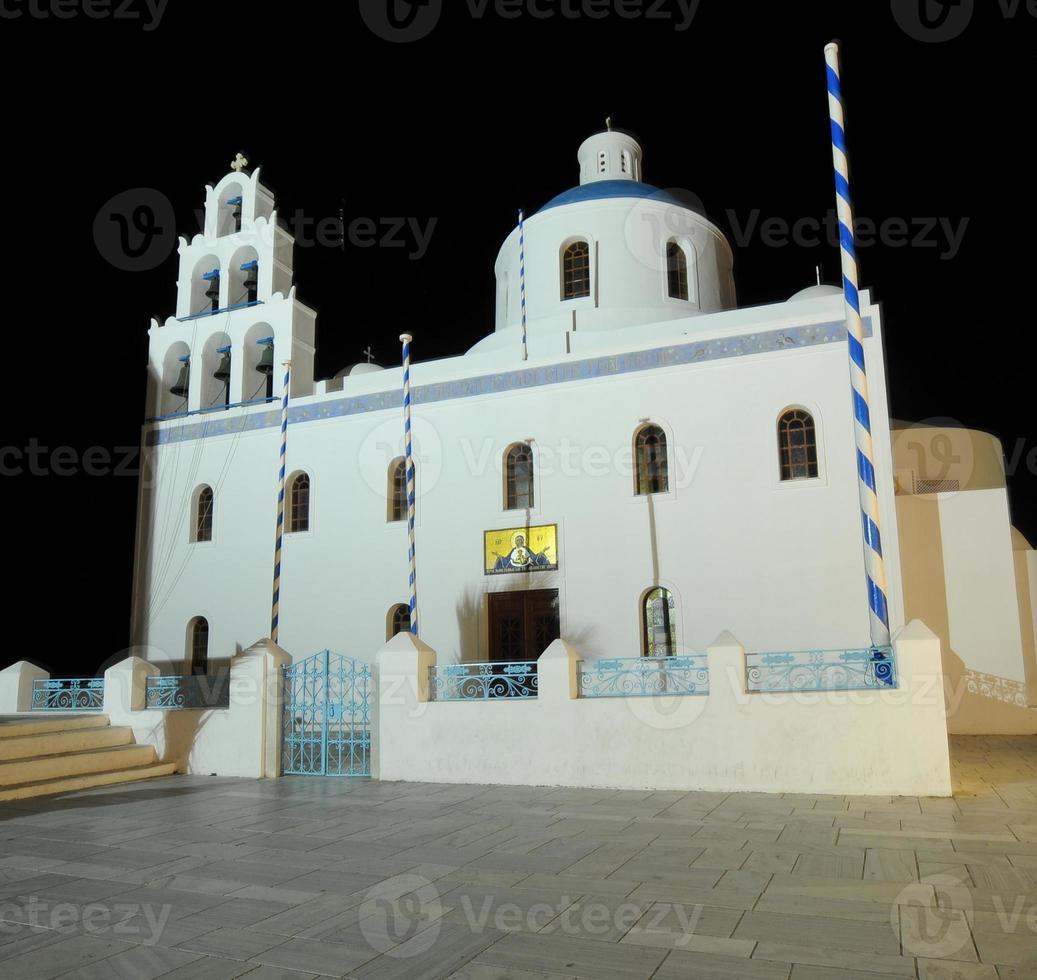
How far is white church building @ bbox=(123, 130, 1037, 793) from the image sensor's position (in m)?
11.2

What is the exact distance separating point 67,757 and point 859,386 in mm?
8946

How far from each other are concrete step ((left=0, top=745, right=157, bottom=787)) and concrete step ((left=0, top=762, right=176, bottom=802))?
0.08m

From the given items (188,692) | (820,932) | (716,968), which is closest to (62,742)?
(188,692)

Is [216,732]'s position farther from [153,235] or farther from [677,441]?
A: [153,235]

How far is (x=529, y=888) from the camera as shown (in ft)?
15.2

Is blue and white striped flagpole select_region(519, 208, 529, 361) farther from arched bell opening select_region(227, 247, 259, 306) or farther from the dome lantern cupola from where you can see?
arched bell opening select_region(227, 247, 259, 306)

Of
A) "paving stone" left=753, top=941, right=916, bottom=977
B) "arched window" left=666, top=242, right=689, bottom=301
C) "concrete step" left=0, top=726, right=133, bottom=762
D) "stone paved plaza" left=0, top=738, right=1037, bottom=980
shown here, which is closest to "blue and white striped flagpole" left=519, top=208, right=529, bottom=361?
"arched window" left=666, top=242, right=689, bottom=301

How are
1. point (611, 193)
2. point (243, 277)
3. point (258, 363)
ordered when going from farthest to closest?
point (243, 277), point (258, 363), point (611, 193)

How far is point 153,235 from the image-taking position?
16.7m

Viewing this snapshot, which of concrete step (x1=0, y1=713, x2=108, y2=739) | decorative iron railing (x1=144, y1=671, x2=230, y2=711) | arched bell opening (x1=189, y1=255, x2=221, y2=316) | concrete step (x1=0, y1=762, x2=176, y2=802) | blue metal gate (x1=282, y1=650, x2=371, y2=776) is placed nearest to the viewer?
concrete step (x1=0, y1=762, x2=176, y2=802)

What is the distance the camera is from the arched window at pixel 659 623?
39.1ft

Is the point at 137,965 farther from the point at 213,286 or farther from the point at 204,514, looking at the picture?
the point at 213,286

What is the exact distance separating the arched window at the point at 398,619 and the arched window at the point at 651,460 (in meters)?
4.21

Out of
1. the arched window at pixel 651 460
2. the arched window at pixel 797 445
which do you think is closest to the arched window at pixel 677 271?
the arched window at pixel 651 460
